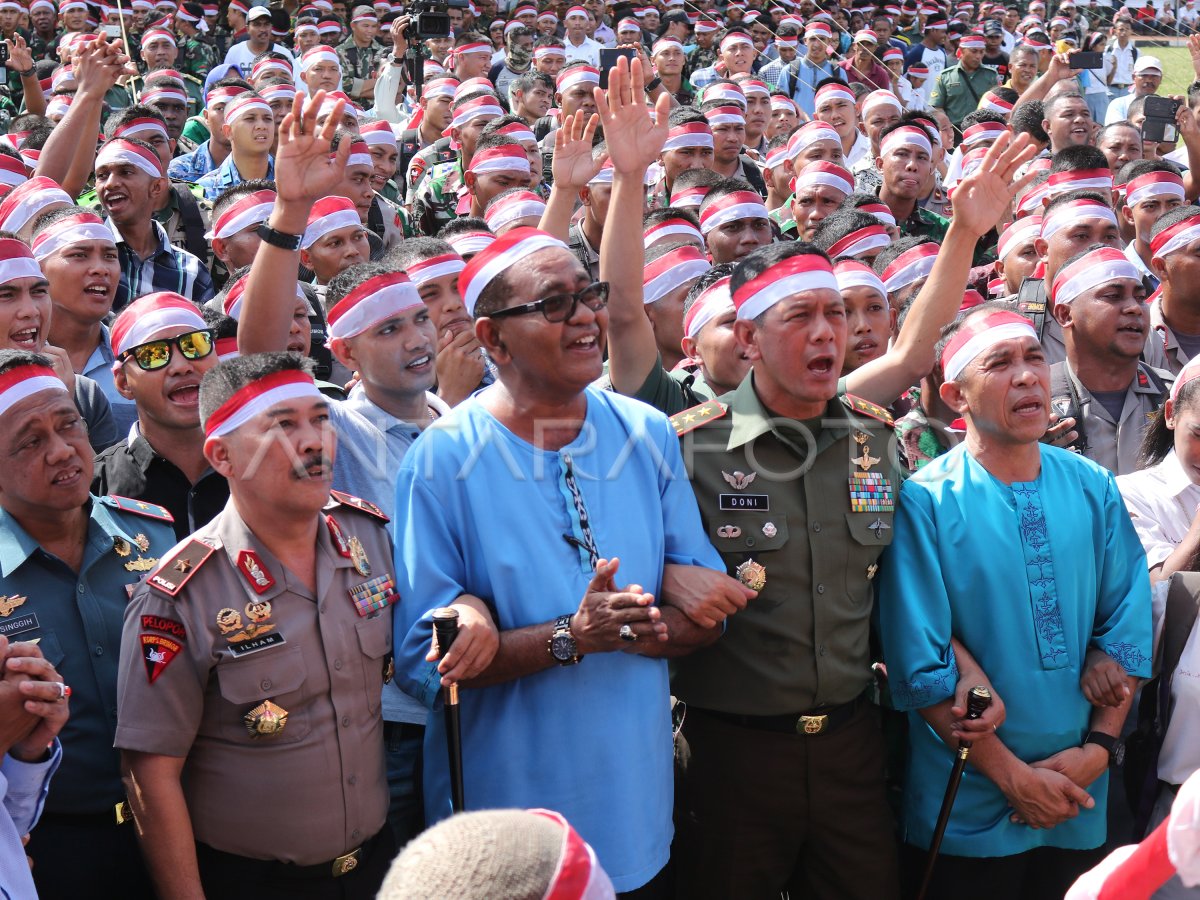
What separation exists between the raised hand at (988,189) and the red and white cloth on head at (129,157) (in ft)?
15.5

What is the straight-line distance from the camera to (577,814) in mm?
3123

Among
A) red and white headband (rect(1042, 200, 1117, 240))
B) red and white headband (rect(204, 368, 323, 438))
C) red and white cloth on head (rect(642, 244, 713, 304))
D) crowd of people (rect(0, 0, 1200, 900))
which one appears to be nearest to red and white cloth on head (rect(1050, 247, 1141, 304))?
crowd of people (rect(0, 0, 1200, 900))

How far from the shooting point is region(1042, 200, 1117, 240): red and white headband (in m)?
6.37

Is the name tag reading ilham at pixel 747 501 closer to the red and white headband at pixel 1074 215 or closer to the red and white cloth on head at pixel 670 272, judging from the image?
the red and white cloth on head at pixel 670 272

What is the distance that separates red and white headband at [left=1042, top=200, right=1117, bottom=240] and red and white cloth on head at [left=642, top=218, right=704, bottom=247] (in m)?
1.77

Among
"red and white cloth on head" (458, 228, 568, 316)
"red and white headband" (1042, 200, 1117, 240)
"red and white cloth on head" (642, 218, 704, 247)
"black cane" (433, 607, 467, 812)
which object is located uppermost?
"red and white cloth on head" (458, 228, 568, 316)

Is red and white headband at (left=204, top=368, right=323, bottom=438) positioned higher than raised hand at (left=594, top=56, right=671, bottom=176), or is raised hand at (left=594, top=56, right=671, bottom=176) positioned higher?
raised hand at (left=594, top=56, right=671, bottom=176)

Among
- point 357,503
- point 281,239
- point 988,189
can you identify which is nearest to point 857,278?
point 988,189

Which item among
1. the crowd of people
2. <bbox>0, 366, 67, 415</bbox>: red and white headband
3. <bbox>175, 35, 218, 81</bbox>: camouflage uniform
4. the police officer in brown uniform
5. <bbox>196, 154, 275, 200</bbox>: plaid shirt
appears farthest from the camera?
<bbox>175, 35, 218, 81</bbox>: camouflage uniform

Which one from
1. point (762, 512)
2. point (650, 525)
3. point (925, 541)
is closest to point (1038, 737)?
point (925, 541)

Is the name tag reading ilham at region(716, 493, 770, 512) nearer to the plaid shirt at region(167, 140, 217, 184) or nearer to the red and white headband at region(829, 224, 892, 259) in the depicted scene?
the red and white headband at region(829, 224, 892, 259)

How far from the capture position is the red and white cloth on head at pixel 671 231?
6.35 metres

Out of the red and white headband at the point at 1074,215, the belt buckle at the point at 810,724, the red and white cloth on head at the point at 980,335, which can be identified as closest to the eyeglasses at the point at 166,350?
the belt buckle at the point at 810,724

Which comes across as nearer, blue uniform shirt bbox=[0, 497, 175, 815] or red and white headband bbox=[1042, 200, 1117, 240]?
blue uniform shirt bbox=[0, 497, 175, 815]
